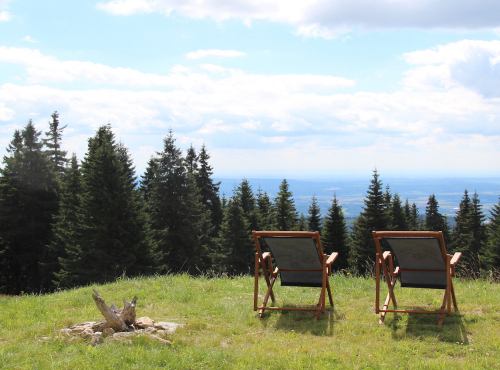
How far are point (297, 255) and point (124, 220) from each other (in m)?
19.3

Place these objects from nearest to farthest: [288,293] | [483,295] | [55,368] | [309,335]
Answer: [55,368]
[309,335]
[483,295]
[288,293]

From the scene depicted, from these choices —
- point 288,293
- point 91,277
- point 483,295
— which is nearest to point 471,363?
point 483,295

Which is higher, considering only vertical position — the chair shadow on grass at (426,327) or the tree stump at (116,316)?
the tree stump at (116,316)

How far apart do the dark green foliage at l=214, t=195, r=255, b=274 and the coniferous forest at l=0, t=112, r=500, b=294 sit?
8cm

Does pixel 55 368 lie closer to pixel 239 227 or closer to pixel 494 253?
pixel 239 227

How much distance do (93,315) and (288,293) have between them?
3.11 m

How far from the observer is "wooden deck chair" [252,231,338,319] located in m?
5.61

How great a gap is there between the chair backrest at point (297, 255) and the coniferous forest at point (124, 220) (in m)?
7.77

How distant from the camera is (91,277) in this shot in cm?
2255

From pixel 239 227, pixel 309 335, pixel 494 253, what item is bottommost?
pixel 494 253

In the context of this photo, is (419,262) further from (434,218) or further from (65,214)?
(434,218)

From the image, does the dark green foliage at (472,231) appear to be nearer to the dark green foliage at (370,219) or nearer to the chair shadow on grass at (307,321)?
the dark green foliage at (370,219)

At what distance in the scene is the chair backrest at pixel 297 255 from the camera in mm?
5637

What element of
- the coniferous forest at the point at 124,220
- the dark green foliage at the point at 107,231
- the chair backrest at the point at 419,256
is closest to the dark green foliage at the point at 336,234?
the coniferous forest at the point at 124,220
